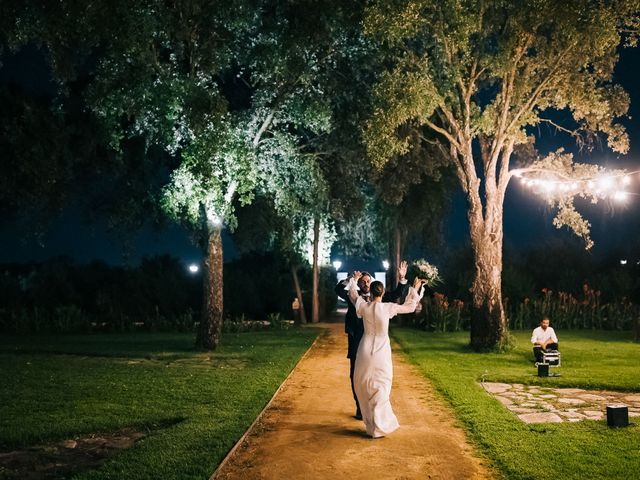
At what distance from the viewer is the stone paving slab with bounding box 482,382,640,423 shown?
9.46 meters

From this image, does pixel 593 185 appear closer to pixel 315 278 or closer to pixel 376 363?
pixel 376 363

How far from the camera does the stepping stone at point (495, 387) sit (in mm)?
11906

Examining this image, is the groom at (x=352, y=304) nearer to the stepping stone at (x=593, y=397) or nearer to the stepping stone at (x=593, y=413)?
the stepping stone at (x=593, y=413)

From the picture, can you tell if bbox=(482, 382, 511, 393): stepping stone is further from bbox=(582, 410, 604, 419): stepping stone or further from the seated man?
the seated man

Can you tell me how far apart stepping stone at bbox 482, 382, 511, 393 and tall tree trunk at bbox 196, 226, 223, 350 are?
880cm

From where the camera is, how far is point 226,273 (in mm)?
35188

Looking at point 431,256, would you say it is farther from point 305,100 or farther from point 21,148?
point 21,148

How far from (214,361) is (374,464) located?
980 cm

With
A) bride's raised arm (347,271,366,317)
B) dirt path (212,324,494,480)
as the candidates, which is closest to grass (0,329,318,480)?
dirt path (212,324,494,480)

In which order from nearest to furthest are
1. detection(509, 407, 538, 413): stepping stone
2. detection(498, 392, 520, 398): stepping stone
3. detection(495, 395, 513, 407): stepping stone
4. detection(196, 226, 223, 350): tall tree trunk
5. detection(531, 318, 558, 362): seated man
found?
detection(509, 407, 538, 413): stepping stone < detection(495, 395, 513, 407): stepping stone < detection(498, 392, 520, 398): stepping stone < detection(531, 318, 558, 362): seated man < detection(196, 226, 223, 350): tall tree trunk

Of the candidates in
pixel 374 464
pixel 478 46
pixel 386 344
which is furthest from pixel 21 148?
pixel 374 464

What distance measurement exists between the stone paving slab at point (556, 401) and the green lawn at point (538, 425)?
0.33 m

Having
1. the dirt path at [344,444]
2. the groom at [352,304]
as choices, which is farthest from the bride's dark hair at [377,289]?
the dirt path at [344,444]

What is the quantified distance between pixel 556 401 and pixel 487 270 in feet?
28.6
